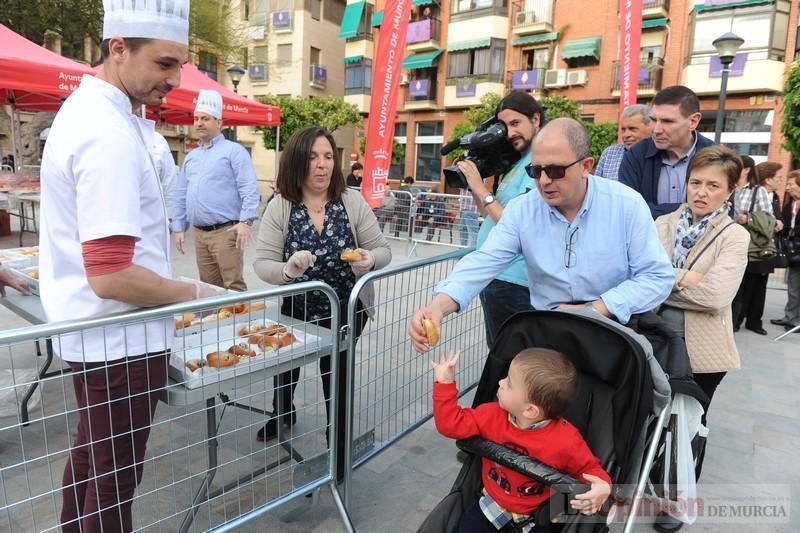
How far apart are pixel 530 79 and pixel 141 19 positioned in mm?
26409

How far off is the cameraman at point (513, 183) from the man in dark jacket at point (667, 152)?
65 cm

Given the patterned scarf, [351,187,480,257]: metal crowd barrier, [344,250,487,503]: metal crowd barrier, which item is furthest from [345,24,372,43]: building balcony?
the patterned scarf

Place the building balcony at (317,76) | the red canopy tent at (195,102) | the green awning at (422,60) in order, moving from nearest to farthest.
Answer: the red canopy tent at (195,102)
the green awning at (422,60)
the building balcony at (317,76)

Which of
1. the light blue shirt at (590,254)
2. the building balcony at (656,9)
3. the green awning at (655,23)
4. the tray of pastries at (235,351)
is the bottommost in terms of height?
the tray of pastries at (235,351)

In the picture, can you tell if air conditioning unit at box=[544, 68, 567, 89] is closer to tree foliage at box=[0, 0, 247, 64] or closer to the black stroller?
tree foliage at box=[0, 0, 247, 64]

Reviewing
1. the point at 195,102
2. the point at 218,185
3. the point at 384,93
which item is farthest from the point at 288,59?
the point at 218,185

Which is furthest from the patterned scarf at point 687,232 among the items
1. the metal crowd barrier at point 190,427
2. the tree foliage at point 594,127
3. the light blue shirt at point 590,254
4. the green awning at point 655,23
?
the green awning at point 655,23

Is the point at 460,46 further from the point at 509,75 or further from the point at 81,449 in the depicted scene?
the point at 81,449

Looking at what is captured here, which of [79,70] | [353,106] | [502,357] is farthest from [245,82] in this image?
[502,357]

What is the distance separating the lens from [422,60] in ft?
94.7

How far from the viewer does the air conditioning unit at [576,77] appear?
2452 cm

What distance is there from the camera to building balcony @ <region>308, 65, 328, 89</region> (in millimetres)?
32719

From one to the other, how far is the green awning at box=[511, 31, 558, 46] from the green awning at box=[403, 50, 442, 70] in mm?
4341

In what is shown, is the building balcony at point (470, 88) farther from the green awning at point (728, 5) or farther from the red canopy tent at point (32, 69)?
the red canopy tent at point (32, 69)
